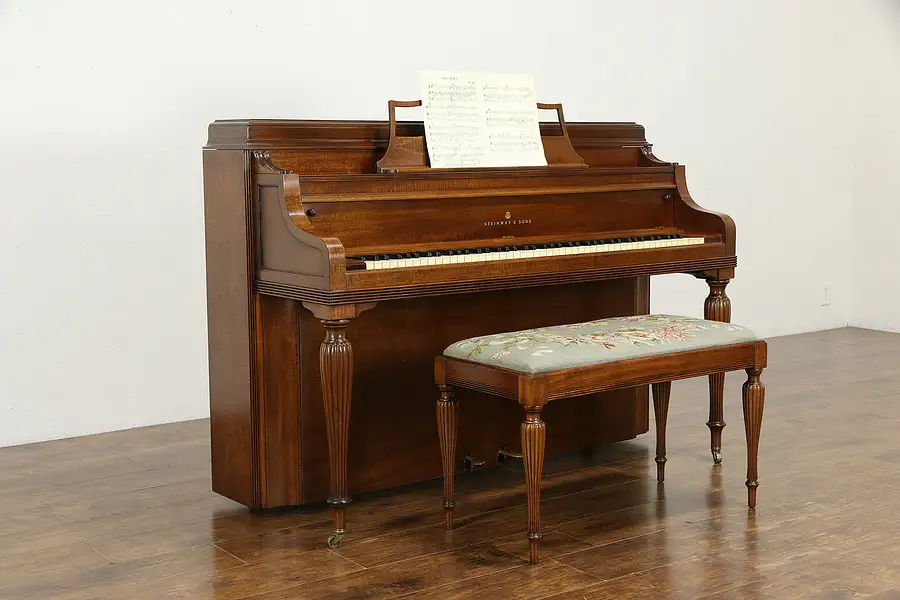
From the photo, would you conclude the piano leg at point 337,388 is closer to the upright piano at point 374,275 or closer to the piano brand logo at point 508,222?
the upright piano at point 374,275

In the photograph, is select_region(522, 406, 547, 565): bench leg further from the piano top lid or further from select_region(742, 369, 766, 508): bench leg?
the piano top lid

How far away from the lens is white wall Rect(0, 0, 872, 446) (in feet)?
14.1

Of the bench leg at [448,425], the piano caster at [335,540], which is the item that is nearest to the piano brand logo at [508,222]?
the bench leg at [448,425]

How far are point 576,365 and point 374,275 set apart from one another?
22.5 inches

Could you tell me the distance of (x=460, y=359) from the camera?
316 centimetres

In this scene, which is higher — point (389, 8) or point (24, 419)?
point (389, 8)

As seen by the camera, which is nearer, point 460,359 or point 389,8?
point 460,359

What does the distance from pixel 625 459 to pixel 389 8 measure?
225cm

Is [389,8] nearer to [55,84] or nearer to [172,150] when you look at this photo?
[172,150]

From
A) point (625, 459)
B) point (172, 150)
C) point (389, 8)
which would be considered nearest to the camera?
point (625, 459)

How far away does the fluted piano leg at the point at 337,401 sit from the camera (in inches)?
121

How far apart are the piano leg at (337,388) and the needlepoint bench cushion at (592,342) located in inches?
11.7

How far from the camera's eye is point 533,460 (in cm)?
298

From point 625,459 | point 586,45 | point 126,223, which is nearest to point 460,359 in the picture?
point 625,459
